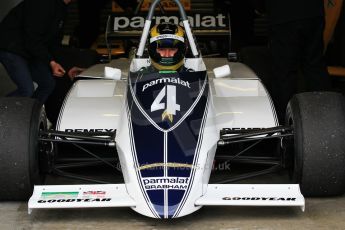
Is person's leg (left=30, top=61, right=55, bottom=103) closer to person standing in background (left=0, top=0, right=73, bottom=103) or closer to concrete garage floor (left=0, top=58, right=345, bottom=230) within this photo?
person standing in background (left=0, top=0, right=73, bottom=103)

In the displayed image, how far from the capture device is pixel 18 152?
20.8ft

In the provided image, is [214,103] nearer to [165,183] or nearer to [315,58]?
[165,183]

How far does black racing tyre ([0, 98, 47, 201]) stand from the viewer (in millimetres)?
6324

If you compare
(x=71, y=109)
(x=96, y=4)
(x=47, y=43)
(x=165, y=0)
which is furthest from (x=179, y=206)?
(x=96, y=4)

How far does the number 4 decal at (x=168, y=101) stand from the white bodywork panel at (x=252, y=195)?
2.23ft

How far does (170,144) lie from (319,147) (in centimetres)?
111

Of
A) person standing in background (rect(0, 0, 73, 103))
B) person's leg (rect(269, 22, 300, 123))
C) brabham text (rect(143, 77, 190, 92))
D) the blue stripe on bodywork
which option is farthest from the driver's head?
person's leg (rect(269, 22, 300, 123))

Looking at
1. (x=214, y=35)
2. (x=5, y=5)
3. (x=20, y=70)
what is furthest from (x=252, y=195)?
(x=5, y=5)

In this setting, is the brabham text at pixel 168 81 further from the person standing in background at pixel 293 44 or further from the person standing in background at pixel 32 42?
the person standing in background at pixel 293 44

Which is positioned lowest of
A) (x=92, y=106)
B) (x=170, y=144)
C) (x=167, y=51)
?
(x=92, y=106)

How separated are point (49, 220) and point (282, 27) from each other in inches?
137

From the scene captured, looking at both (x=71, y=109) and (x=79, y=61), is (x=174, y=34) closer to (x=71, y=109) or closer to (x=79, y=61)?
(x=71, y=109)

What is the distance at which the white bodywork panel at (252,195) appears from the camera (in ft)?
18.7

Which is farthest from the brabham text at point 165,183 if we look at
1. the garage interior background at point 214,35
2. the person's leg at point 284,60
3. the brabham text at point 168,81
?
the garage interior background at point 214,35
